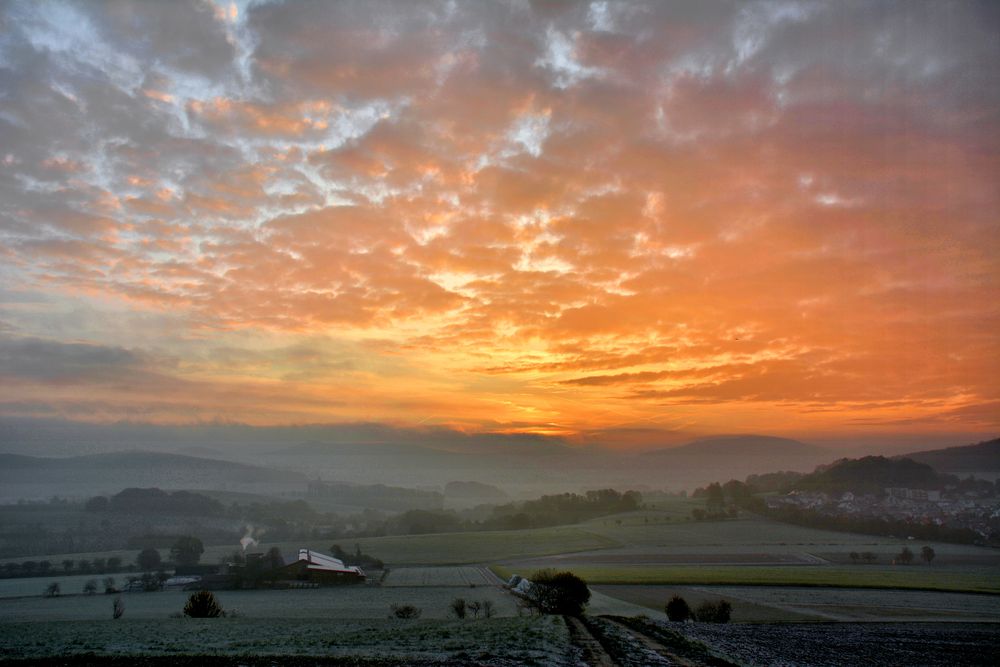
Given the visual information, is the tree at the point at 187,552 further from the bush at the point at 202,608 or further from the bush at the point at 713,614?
the bush at the point at 713,614

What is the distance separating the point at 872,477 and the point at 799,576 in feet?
481

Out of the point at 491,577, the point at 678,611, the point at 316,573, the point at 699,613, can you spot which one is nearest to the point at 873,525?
the point at 491,577

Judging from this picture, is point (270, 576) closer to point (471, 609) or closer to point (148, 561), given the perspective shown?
point (471, 609)

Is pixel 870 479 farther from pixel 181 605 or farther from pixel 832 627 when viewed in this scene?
pixel 181 605

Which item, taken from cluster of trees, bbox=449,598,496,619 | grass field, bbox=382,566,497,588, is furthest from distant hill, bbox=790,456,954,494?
cluster of trees, bbox=449,598,496,619

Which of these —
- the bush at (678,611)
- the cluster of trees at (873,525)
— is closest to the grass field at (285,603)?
the bush at (678,611)

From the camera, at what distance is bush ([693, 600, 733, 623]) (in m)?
42.5

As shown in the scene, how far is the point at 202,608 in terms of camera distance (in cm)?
4250

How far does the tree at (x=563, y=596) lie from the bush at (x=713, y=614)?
818cm

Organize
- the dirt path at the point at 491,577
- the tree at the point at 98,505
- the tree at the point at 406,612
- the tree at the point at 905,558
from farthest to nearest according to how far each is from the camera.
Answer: the tree at the point at 98,505 < the tree at the point at 905,558 < the dirt path at the point at 491,577 < the tree at the point at 406,612

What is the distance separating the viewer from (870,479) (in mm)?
184125

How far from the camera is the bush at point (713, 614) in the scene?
42469 millimetres

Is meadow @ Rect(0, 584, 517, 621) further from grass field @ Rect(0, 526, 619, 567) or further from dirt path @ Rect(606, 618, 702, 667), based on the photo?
grass field @ Rect(0, 526, 619, 567)

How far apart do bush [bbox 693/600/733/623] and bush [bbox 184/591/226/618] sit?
114 feet
